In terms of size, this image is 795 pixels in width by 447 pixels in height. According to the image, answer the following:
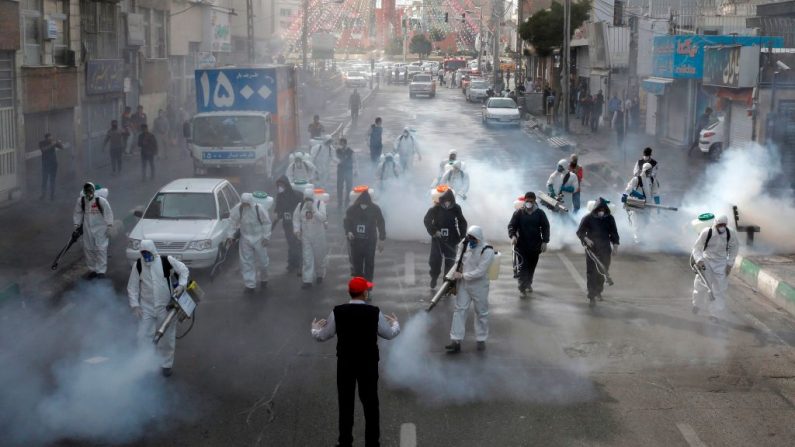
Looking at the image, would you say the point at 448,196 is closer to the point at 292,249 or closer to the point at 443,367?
the point at 292,249

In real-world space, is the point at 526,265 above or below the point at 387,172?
below

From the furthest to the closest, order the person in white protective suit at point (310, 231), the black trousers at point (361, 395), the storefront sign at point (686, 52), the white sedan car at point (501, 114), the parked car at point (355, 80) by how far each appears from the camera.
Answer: the parked car at point (355, 80), the white sedan car at point (501, 114), the storefront sign at point (686, 52), the person in white protective suit at point (310, 231), the black trousers at point (361, 395)

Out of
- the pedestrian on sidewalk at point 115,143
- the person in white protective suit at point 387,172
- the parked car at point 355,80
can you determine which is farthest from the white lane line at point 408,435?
the parked car at point 355,80

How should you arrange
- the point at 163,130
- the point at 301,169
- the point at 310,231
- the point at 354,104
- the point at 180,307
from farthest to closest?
the point at 354,104 < the point at 163,130 < the point at 301,169 < the point at 310,231 < the point at 180,307

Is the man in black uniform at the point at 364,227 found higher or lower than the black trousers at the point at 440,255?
higher

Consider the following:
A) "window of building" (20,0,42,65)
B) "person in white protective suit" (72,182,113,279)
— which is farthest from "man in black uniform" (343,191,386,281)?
"window of building" (20,0,42,65)

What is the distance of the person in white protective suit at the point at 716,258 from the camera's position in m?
12.0

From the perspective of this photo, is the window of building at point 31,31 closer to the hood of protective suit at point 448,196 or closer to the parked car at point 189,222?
the parked car at point 189,222

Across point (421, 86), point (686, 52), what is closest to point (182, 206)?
point (686, 52)

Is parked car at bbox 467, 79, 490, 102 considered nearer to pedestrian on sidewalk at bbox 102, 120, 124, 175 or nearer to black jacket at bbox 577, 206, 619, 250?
pedestrian on sidewalk at bbox 102, 120, 124, 175

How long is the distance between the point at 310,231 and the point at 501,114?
31475 mm

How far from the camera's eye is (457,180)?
60.5 feet

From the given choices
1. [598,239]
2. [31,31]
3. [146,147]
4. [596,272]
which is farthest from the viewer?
[146,147]

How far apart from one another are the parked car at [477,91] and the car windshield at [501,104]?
1544 cm
